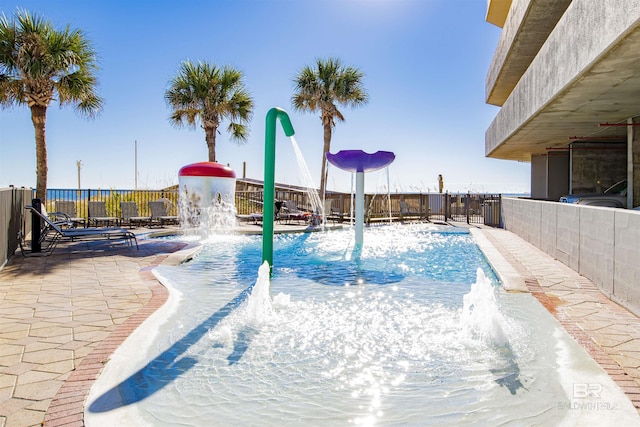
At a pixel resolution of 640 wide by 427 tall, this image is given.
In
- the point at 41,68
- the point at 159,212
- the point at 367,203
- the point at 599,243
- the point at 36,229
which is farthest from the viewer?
the point at 367,203

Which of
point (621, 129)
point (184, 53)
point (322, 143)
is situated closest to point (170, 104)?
point (184, 53)

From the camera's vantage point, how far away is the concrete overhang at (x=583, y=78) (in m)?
6.14

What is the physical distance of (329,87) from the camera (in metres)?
24.3

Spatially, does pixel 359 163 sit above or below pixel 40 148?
below

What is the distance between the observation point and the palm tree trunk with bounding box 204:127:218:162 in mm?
20188

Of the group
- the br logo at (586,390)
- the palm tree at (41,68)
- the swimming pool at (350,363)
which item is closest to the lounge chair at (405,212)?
the palm tree at (41,68)

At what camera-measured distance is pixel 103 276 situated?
23.9 ft

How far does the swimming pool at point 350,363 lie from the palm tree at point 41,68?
35.4 feet

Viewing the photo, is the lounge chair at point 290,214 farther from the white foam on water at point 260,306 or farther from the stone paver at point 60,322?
the white foam on water at point 260,306

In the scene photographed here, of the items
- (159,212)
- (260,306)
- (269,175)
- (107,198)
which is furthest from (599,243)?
(107,198)

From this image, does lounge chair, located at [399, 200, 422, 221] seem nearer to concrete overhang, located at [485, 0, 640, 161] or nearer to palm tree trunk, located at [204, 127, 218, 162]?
concrete overhang, located at [485, 0, 640, 161]

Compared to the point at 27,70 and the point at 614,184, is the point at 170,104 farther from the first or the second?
the point at 614,184

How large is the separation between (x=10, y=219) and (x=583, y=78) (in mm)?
11554

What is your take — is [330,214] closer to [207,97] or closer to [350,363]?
[207,97]
